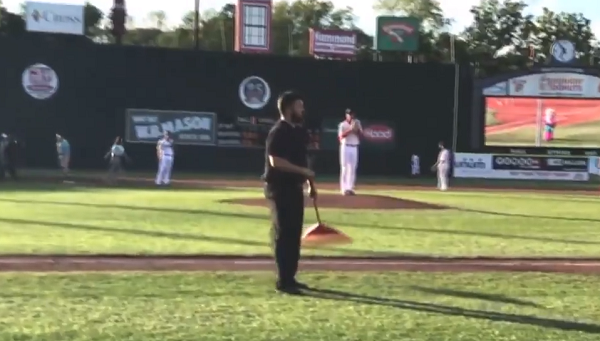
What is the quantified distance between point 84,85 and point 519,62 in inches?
2110

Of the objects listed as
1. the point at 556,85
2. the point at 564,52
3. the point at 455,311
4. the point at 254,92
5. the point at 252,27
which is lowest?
the point at 455,311

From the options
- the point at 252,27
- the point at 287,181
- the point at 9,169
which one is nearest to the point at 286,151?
the point at 287,181

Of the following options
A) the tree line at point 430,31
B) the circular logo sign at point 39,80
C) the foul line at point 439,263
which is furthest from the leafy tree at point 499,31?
the foul line at point 439,263

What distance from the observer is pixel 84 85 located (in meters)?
40.5

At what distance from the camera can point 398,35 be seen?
165 ft

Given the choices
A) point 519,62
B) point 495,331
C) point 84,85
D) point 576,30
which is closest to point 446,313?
point 495,331

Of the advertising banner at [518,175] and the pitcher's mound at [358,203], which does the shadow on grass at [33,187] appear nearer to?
the pitcher's mound at [358,203]

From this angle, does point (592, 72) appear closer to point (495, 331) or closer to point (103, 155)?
point (103, 155)

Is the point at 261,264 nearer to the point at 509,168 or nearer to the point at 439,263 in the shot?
the point at 439,263

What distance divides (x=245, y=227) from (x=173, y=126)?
27373 millimetres

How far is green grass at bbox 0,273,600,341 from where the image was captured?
692 cm

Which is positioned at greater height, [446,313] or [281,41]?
[281,41]

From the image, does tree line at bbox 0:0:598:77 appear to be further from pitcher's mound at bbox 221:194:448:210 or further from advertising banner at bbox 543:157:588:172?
pitcher's mound at bbox 221:194:448:210

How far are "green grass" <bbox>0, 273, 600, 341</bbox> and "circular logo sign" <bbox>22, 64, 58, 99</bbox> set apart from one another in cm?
3183
